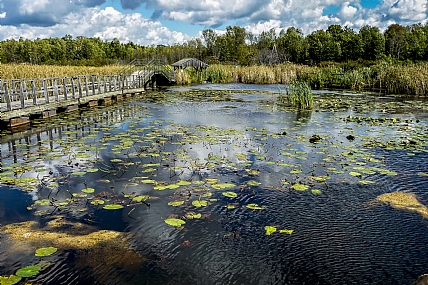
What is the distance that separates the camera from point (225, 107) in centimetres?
1684

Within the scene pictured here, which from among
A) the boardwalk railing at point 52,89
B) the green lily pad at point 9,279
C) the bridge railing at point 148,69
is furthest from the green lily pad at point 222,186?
the bridge railing at point 148,69

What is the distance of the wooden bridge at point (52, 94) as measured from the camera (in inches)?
451

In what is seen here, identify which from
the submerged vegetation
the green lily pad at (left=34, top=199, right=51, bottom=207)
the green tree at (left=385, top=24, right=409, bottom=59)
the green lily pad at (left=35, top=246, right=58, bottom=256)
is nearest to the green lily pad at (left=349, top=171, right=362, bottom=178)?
the submerged vegetation

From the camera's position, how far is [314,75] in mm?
29828

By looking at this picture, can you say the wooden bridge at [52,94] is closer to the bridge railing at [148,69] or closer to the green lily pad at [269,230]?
the bridge railing at [148,69]

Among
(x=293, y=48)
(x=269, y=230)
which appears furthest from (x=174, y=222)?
(x=293, y=48)

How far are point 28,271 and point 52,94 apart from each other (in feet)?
54.4

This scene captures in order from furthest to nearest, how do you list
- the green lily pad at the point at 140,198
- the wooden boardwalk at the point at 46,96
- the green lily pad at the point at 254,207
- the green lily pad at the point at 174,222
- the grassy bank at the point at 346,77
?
the grassy bank at the point at 346,77 < the wooden boardwalk at the point at 46,96 < the green lily pad at the point at 140,198 < the green lily pad at the point at 254,207 < the green lily pad at the point at 174,222

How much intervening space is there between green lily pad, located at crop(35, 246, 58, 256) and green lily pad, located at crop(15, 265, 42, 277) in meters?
0.23

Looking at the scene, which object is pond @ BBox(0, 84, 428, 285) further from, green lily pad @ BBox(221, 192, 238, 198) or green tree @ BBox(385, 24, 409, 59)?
green tree @ BBox(385, 24, 409, 59)

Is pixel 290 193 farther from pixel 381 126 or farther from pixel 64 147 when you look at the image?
pixel 381 126

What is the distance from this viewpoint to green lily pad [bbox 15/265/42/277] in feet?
11.2

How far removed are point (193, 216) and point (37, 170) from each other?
11.8ft

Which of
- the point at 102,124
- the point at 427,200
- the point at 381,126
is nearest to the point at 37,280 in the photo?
the point at 427,200
